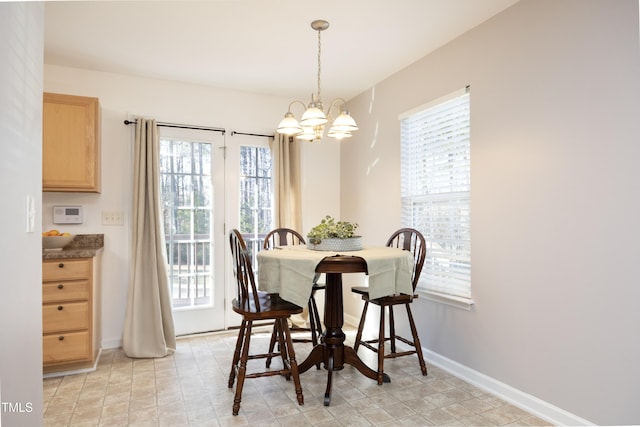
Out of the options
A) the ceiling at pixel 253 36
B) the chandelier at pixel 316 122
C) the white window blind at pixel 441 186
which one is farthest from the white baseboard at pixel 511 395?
the ceiling at pixel 253 36

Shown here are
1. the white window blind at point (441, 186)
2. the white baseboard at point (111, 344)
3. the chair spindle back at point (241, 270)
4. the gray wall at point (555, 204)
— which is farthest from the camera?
the white baseboard at point (111, 344)

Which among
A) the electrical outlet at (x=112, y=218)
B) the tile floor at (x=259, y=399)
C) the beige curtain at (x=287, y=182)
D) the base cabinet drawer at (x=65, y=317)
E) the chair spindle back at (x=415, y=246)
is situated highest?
the beige curtain at (x=287, y=182)

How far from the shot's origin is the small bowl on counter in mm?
3053

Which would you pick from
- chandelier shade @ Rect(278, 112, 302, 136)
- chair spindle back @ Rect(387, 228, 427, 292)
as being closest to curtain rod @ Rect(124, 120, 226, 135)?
chandelier shade @ Rect(278, 112, 302, 136)

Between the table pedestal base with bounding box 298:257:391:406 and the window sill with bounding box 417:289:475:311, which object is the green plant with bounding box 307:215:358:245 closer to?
the table pedestal base with bounding box 298:257:391:406

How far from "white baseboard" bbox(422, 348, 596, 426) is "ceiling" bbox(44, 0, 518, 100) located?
244cm


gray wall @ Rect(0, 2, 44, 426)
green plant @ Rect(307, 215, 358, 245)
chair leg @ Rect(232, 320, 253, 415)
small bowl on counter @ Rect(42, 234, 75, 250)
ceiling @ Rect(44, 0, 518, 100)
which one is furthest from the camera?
small bowl on counter @ Rect(42, 234, 75, 250)

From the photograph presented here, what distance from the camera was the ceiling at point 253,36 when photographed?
253 cm

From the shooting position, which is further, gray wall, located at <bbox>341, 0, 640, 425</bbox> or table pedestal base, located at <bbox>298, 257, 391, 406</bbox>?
table pedestal base, located at <bbox>298, 257, 391, 406</bbox>

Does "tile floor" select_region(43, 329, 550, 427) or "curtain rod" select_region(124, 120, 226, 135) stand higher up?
"curtain rod" select_region(124, 120, 226, 135)

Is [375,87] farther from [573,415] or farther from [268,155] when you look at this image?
[573,415]

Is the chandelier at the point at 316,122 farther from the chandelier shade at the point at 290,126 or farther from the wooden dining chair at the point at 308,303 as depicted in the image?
the wooden dining chair at the point at 308,303

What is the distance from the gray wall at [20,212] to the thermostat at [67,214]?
90.3 inches

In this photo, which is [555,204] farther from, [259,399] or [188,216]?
[188,216]
